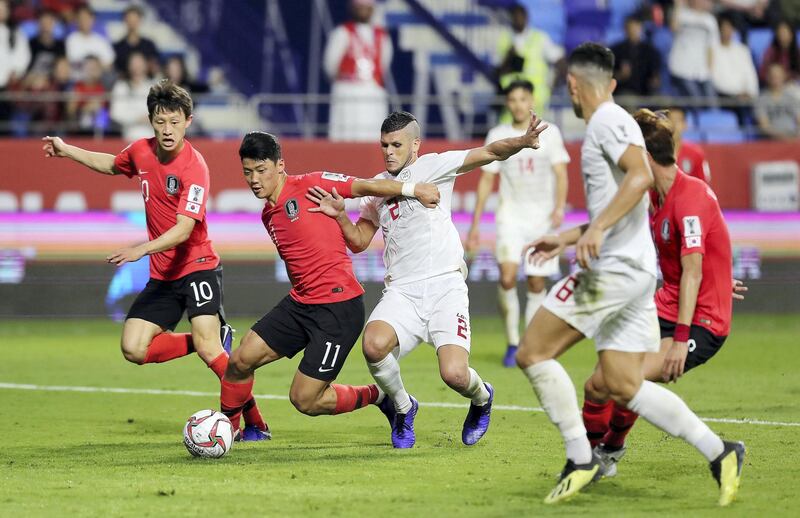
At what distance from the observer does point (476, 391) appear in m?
8.29

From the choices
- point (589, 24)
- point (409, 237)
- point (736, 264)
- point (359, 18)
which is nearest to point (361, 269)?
point (359, 18)

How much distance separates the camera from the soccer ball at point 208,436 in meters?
7.86

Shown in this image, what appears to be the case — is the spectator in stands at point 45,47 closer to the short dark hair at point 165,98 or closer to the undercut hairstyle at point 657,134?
the short dark hair at point 165,98

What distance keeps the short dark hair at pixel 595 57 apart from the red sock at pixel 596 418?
6.37ft

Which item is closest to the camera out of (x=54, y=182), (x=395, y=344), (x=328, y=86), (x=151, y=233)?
(x=395, y=344)

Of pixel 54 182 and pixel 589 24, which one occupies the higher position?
pixel 589 24

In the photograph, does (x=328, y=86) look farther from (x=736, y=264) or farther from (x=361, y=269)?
(x=736, y=264)

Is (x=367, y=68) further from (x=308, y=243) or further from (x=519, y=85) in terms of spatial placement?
(x=308, y=243)

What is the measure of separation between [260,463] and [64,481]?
116 cm

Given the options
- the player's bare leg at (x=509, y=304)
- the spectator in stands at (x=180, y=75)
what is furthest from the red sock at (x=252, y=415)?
the spectator in stands at (x=180, y=75)

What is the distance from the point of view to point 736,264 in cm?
1734

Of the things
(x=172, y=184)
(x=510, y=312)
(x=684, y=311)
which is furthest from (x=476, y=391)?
(x=510, y=312)

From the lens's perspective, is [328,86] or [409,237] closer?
[409,237]

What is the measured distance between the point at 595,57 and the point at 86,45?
43.8 feet
